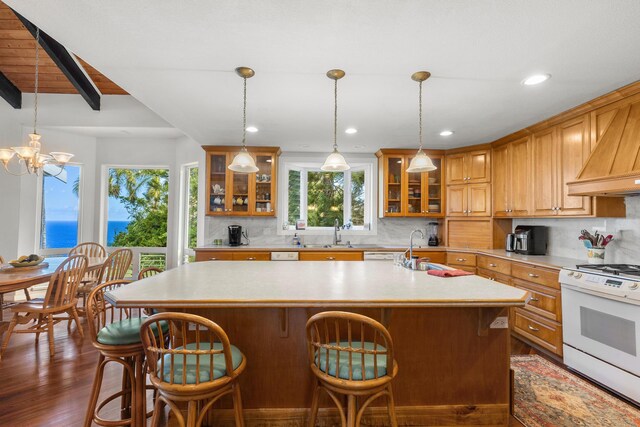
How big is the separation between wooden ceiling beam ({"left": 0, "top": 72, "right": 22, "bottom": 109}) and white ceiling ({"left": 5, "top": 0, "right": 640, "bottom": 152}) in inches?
126

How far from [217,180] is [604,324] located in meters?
4.63

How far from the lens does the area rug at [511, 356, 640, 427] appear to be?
1.96 meters

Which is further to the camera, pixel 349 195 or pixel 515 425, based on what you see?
pixel 349 195

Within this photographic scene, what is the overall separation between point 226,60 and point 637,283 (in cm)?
326

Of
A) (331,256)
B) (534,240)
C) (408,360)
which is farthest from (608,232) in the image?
(331,256)

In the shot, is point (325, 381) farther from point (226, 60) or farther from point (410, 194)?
point (410, 194)

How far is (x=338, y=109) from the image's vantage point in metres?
3.11

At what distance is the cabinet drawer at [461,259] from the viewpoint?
406 centimetres

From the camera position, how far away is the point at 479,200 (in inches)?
171

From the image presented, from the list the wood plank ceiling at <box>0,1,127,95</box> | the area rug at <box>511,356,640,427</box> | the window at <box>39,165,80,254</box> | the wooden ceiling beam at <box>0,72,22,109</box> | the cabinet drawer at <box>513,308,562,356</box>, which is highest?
the wood plank ceiling at <box>0,1,127,95</box>

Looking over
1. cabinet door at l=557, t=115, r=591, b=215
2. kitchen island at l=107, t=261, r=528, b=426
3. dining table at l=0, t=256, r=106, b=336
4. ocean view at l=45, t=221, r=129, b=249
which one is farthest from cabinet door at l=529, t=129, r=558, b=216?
ocean view at l=45, t=221, r=129, b=249

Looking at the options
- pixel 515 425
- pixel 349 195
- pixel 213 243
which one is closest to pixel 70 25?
pixel 213 243

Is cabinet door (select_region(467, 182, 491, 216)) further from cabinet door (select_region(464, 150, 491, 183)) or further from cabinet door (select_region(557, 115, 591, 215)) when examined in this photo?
cabinet door (select_region(557, 115, 591, 215))

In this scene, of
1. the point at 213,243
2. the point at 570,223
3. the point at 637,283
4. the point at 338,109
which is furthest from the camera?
the point at 213,243
